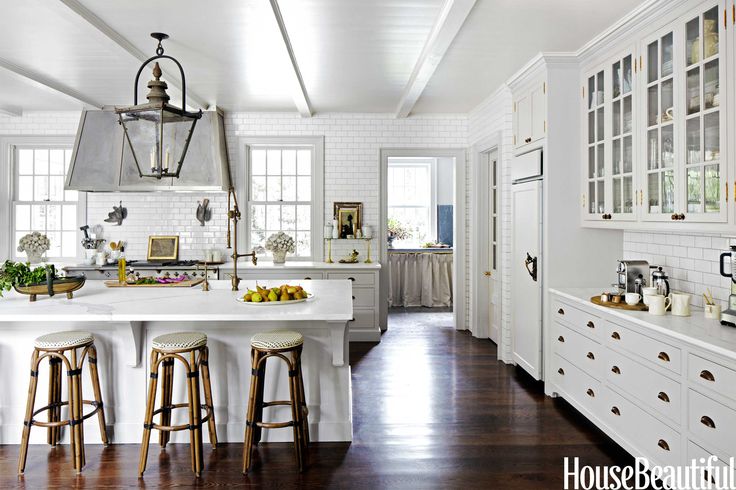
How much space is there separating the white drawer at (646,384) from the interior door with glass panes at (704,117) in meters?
0.91

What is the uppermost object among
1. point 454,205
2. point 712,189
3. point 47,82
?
point 47,82

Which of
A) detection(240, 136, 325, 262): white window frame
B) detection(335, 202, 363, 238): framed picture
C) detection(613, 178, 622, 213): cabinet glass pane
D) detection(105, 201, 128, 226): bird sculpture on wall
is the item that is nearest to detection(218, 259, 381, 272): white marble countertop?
detection(240, 136, 325, 262): white window frame

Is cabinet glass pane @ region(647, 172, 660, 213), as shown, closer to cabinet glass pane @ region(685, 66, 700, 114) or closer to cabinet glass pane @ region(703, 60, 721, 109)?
cabinet glass pane @ region(685, 66, 700, 114)

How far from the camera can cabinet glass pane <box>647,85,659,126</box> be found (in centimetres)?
314

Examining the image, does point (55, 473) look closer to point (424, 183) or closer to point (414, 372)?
point (414, 372)

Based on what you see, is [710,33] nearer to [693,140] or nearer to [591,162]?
[693,140]

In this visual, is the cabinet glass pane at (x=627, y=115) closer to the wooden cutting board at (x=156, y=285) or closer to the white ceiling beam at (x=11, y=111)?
the wooden cutting board at (x=156, y=285)

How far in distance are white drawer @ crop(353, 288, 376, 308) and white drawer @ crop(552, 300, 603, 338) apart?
246 centimetres

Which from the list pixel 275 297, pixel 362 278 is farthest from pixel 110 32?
pixel 362 278

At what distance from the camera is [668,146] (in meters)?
3.03

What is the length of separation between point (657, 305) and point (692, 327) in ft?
1.24

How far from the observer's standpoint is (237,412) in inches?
129

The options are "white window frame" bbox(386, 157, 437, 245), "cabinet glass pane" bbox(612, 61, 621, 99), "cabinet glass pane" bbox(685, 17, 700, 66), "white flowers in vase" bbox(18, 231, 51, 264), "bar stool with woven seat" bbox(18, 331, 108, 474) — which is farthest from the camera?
"white window frame" bbox(386, 157, 437, 245)

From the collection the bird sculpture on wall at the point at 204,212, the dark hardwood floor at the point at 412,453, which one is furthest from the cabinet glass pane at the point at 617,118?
the bird sculpture on wall at the point at 204,212
